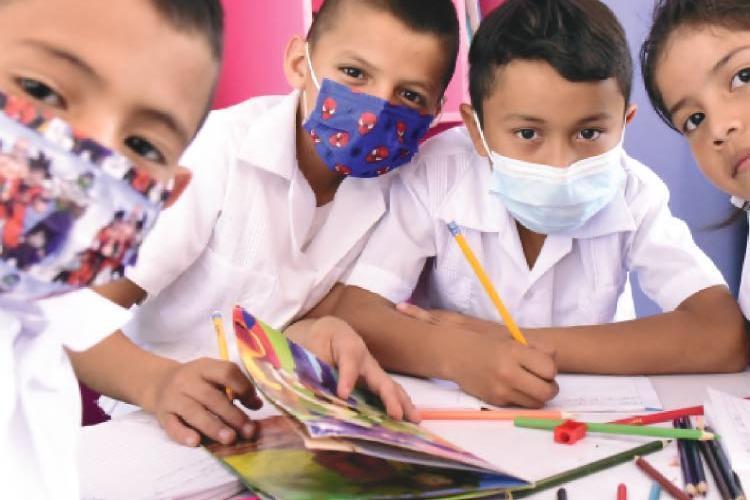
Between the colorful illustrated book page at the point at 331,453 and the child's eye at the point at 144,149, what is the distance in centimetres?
Answer: 19

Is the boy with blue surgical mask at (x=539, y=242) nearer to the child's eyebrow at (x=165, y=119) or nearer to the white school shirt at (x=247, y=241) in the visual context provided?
the white school shirt at (x=247, y=241)

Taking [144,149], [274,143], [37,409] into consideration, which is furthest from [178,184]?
[274,143]

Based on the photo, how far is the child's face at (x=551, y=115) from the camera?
1.06 m

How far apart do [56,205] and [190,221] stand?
637 millimetres

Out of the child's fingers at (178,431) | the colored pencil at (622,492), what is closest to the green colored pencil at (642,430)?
the colored pencil at (622,492)

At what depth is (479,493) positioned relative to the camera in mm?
611

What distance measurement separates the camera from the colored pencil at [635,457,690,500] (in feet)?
2.10

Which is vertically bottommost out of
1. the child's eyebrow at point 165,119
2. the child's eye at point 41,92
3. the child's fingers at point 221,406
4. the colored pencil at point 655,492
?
the child's fingers at point 221,406

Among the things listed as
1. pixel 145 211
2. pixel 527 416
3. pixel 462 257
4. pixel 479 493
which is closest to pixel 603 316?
pixel 462 257

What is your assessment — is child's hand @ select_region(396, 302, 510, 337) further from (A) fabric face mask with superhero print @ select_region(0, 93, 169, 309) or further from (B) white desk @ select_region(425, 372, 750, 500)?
(A) fabric face mask with superhero print @ select_region(0, 93, 169, 309)

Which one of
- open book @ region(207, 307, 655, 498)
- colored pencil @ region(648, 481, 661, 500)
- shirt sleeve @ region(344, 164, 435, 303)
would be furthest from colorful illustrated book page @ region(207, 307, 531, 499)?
shirt sleeve @ region(344, 164, 435, 303)

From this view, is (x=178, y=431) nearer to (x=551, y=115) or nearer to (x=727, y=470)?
(x=727, y=470)

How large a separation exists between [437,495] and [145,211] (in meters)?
0.30

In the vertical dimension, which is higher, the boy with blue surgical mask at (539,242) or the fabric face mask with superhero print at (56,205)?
the boy with blue surgical mask at (539,242)
